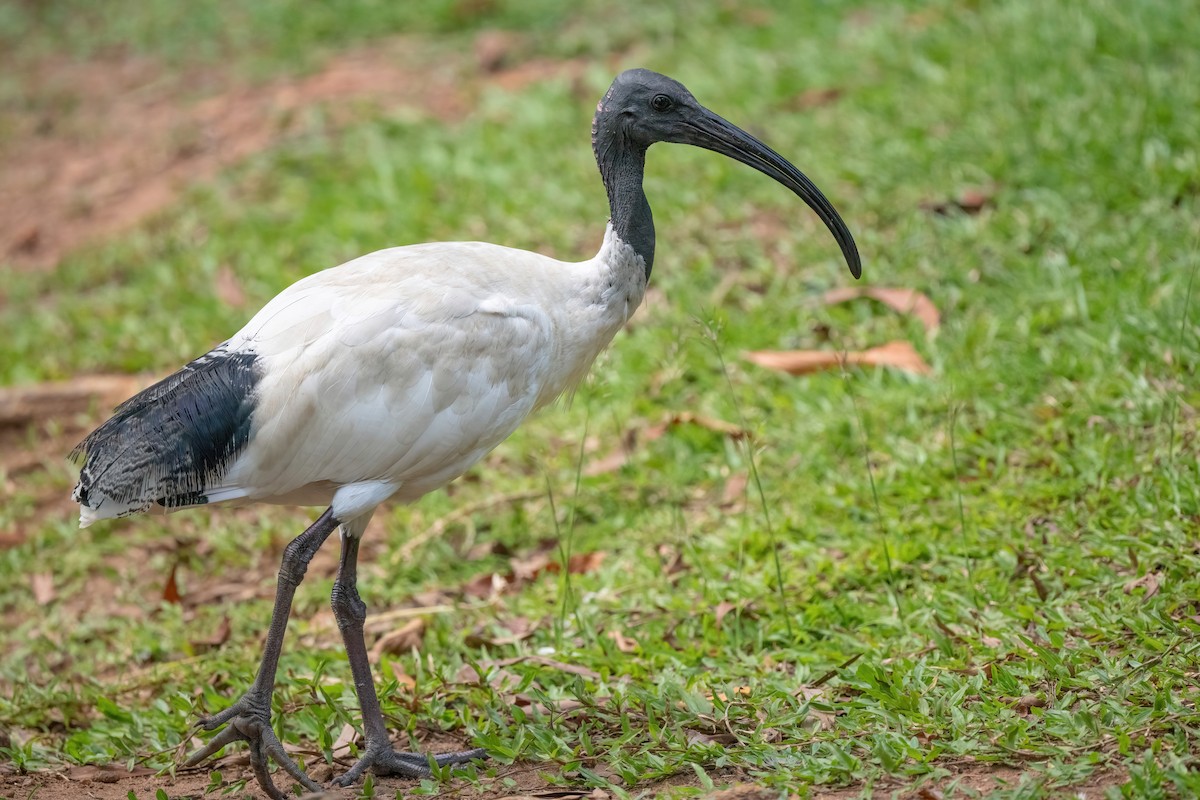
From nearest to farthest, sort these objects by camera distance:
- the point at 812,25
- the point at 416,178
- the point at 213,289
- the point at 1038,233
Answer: the point at 1038,233, the point at 213,289, the point at 416,178, the point at 812,25

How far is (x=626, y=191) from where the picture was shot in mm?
4348

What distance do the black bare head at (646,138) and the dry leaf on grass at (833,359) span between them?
1.43m

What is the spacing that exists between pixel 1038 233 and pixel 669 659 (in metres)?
3.11

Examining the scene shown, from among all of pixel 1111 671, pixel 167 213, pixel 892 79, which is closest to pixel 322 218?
pixel 167 213

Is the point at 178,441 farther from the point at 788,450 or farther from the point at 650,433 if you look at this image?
the point at 788,450

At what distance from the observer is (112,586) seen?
18.7ft

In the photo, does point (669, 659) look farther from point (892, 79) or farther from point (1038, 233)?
point (892, 79)

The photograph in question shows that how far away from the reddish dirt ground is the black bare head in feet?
11.8

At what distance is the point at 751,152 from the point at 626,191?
441 mm

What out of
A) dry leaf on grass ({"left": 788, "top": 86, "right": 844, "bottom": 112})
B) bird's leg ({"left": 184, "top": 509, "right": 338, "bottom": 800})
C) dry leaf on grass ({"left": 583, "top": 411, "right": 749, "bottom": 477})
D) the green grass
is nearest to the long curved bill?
the green grass

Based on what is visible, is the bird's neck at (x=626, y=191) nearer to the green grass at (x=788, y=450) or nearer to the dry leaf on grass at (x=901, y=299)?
the green grass at (x=788, y=450)

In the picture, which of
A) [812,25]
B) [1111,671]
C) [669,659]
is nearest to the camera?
[1111,671]

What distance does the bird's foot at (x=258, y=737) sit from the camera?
382cm

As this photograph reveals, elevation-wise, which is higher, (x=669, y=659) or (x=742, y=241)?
(x=742, y=241)
